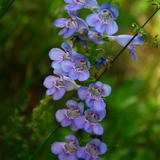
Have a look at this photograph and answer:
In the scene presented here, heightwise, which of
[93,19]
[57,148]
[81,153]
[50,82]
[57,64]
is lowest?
[57,148]

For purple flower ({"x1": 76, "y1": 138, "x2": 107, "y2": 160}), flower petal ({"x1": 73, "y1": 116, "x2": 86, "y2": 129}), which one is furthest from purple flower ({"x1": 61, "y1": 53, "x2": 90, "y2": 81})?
purple flower ({"x1": 76, "y1": 138, "x2": 107, "y2": 160})

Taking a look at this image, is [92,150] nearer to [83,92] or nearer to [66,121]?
[66,121]

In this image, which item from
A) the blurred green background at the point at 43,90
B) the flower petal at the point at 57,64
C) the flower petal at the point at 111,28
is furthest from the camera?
the blurred green background at the point at 43,90

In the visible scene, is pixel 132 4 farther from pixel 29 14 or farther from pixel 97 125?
pixel 97 125

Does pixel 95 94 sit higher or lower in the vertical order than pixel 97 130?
higher

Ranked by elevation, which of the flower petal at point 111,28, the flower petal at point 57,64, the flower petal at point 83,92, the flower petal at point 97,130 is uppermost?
the flower petal at point 111,28

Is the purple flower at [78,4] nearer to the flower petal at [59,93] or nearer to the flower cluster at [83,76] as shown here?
the flower cluster at [83,76]

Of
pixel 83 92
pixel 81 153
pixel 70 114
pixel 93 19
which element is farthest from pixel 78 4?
pixel 81 153

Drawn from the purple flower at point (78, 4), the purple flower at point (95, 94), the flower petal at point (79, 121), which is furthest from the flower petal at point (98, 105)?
the purple flower at point (78, 4)
